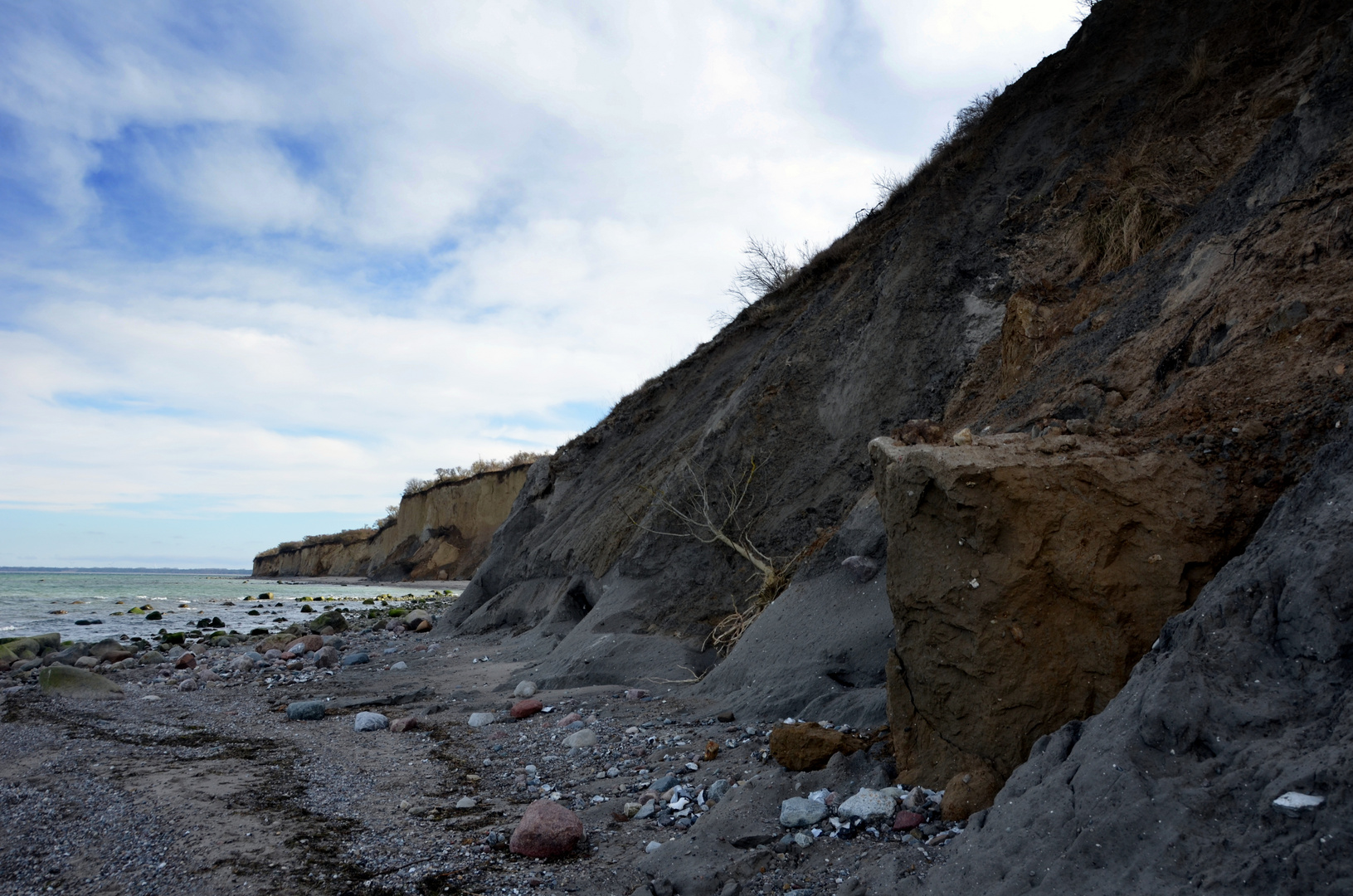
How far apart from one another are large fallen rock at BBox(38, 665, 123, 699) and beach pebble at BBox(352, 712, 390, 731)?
3348 mm

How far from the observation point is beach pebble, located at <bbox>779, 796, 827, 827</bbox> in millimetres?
3297

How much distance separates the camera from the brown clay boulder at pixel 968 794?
3.05 metres

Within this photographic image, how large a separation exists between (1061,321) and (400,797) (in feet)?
20.8

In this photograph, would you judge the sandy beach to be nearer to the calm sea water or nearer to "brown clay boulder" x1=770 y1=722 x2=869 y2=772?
"brown clay boulder" x1=770 y1=722 x2=869 y2=772

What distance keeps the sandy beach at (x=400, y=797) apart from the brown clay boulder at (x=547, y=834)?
50mm

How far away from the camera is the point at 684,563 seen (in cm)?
848

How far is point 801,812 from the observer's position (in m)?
3.33

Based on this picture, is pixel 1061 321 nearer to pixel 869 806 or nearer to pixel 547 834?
pixel 869 806

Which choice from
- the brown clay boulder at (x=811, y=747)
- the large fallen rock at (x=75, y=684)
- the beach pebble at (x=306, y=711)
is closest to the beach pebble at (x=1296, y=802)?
the brown clay boulder at (x=811, y=747)

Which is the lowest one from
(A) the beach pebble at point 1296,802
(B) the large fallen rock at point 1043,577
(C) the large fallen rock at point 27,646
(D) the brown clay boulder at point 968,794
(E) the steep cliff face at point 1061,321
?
(C) the large fallen rock at point 27,646

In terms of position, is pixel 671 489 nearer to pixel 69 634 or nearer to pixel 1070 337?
pixel 1070 337

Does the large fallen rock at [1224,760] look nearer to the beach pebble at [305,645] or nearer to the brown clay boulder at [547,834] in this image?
the brown clay boulder at [547,834]

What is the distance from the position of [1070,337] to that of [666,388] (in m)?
9.06

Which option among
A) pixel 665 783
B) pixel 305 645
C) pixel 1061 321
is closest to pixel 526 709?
pixel 665 783
